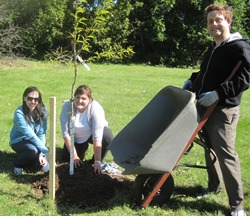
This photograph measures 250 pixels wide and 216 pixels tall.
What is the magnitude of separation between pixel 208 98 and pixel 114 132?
10.8 feet

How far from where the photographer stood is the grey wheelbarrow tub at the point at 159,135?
3199 mm

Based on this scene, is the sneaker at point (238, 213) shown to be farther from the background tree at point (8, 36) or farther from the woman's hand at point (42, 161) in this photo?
the background tree at point (8, 36)

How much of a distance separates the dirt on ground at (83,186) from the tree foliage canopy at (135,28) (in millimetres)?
15824

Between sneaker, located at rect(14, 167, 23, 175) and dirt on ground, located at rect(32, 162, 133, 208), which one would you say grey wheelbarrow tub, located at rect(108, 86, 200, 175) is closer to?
dirt on ground, located at rect(32, 162, 133, 208)

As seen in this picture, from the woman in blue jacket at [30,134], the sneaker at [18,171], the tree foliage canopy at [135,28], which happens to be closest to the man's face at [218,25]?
the woman in blue jacket at [30,134]

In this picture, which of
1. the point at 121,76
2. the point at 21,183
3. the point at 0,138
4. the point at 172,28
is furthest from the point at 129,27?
the point at 21,183

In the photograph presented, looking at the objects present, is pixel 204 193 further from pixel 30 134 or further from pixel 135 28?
pixel 135 28

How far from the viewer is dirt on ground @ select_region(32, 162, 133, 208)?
3.79 metres

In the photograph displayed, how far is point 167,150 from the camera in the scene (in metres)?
3.24

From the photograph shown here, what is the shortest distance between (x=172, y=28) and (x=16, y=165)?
20.3 m

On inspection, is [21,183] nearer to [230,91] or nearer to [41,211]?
[41,211]

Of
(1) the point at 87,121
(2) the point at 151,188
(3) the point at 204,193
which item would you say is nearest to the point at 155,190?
(2) the point at 151,188

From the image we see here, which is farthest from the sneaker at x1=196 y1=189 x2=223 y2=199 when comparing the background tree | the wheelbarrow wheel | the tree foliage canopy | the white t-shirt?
the tree foliage canopy

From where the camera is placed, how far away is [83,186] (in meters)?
3.93
